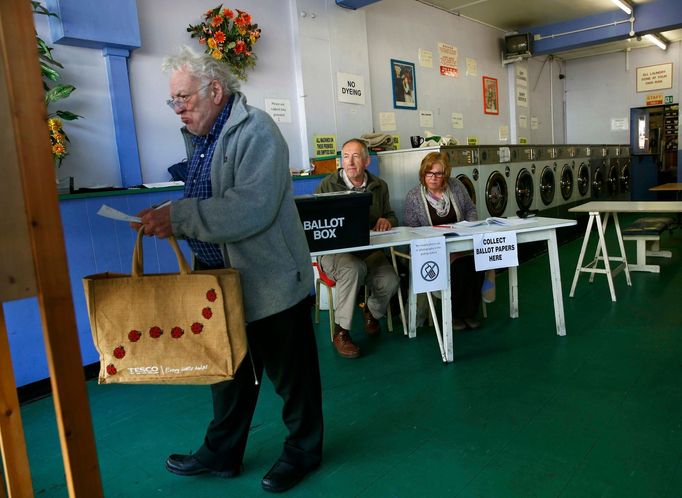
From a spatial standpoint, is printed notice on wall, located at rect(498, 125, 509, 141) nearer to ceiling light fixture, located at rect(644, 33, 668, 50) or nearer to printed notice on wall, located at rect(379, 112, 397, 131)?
printed notice on wall, located at rect(379, 112, 397, 131)

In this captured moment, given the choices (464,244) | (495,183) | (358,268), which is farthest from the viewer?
(495,183)

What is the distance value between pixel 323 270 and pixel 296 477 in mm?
1565

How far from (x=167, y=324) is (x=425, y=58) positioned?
17.7 feet

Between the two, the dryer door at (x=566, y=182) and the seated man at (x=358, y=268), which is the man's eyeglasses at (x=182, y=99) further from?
the dryer door at (x=566, y=182)

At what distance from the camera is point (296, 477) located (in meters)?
1.81

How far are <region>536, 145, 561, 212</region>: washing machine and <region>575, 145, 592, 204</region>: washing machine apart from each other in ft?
2.39

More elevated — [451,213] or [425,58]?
[425,58]

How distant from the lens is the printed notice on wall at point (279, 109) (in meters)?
4.27

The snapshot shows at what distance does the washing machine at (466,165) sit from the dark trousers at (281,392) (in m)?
3.20

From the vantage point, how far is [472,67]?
6863 mm

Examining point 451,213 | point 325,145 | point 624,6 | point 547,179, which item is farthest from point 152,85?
point 624,6

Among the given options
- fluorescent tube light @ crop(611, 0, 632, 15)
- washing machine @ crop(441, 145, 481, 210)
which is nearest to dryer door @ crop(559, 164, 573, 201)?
fluorescent tube light @ crop(611, 0, 632, 15)

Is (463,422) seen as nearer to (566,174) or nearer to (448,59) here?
(448,59)

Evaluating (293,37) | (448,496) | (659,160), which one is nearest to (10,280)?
(448,496)
